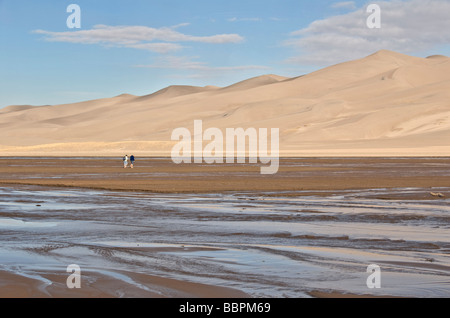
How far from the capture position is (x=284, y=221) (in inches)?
587

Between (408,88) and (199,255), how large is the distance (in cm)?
14510

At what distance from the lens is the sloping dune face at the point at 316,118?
8812 cm

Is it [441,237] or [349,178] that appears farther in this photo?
[349,178]

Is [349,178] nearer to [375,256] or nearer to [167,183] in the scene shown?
[167,183]

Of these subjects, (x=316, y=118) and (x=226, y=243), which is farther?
(x=316, y=118)

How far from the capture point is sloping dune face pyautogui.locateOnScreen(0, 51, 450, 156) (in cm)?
8812

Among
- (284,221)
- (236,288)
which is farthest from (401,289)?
(284,221)

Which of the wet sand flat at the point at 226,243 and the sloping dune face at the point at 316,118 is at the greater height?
the sloping dune face at the point at 316,118

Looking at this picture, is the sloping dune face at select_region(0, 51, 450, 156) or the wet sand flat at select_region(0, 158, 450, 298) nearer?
the wet sand flat at select_region(0, 158, 450, 298)

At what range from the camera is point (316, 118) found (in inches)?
4988

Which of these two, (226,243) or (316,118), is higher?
(316,118)

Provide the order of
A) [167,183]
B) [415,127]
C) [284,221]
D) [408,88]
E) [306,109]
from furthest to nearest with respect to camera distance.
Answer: [408,88], [306,109], [415,127], [167,183], [284,221]
